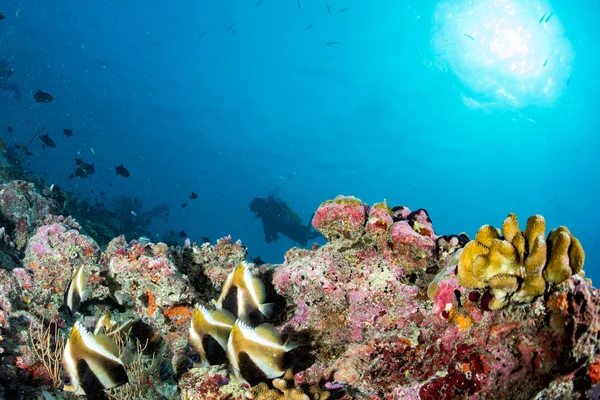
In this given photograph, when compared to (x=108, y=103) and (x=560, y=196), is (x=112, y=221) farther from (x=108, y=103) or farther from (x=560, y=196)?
(x=560, y=196)

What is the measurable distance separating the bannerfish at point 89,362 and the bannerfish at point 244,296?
942 mm

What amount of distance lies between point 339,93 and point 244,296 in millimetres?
51127

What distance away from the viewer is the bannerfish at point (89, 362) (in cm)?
247

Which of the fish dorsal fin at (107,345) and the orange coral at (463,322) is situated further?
Answer: the fish dorsal fin at (107,345)

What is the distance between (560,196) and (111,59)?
102 meters

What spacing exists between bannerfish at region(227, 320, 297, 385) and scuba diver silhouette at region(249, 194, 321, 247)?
21958 millimetres

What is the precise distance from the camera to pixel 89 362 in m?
2.47

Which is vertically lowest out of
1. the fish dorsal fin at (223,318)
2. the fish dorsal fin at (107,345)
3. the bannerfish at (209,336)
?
the fish dorsal fin at (107,345)

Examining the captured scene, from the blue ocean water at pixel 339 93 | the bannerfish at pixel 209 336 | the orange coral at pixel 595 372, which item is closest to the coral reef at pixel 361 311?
the orange coral at pixel 595 372

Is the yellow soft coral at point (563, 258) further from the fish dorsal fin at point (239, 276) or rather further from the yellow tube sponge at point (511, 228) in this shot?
the fish dorsal fin at point (239, 276)

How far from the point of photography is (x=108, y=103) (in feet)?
253

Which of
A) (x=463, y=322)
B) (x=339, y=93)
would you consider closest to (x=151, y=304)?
(x=463, y=322)

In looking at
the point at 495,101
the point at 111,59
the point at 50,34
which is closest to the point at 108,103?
the point at 111,59

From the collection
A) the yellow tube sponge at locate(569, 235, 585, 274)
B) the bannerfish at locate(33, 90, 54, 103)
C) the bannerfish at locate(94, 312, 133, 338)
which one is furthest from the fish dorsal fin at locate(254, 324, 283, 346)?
the bannerfish at locate(33, 90, 54, 103)
